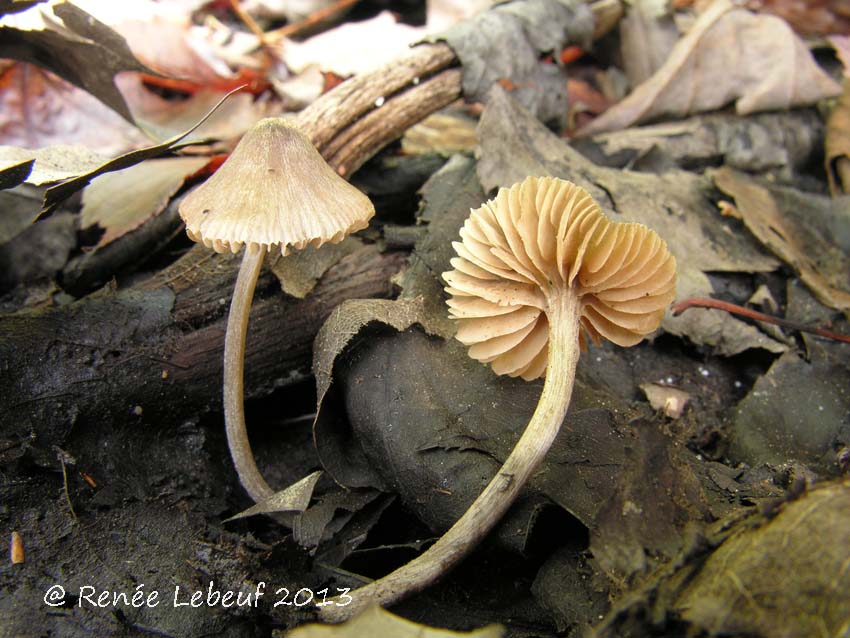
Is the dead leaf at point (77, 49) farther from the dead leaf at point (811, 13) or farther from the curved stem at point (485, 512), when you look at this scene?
the dead leaf at point (811, 13)

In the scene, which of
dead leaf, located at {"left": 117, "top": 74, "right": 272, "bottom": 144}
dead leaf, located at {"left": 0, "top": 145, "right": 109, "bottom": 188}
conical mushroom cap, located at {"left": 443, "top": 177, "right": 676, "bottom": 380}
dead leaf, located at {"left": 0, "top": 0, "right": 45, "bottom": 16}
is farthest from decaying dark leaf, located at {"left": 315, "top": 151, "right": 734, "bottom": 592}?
dead leaf, located at {"left": 117, "top": 74, "right": 272, "bottom": 144}

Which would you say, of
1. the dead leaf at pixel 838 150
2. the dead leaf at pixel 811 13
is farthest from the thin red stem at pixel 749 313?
the dead leaf at pixel 811 13

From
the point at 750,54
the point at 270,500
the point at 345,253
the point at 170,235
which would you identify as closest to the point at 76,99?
the point at 170,235

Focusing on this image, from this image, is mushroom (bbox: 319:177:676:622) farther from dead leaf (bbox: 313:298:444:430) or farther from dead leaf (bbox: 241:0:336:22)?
dead leaf (bbox: 241:0:336:22)

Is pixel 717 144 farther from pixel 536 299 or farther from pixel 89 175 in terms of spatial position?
pixel 89 175

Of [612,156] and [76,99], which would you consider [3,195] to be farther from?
[612,156]

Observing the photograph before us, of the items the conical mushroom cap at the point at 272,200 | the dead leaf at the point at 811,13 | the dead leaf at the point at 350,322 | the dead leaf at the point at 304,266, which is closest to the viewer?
the conical mushroom cap at the point at 272,200
